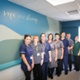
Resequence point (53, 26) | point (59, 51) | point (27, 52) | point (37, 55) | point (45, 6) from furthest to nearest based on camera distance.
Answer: point (53, 26) < point (59, 51) < point (45, 6) < point (37, 55) < point (27, 52)

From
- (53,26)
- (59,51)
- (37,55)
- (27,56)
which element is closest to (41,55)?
(37,55)

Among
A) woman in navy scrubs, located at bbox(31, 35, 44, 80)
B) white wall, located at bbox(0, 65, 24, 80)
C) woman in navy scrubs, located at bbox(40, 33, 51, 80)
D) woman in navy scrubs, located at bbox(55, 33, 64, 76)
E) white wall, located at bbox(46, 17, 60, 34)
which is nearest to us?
white wall, located at bbox(0, 65, 24, 80)

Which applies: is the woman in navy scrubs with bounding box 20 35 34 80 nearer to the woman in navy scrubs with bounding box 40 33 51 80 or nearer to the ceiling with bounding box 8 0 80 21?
the woman in navy scrubs with bounding box 40 33 51 80

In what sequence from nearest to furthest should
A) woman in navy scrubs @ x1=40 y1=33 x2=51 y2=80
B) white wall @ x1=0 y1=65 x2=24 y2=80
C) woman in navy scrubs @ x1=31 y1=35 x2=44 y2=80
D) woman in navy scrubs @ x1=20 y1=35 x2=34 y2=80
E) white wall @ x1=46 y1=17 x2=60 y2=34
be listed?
white wall @ x1=0 y1=65 x2=24 y2=80
woman in navy scrubs @ x1=20 y1=35 x2=34 y2=80
woman in navy scrubs @ x1=31 y1=35 x2=44 y2=80
woman in navy scrubs @ x1=40 y1=33 x2=51 y2=80
white wall @ x1=46 y1=17 x2=60 y2=34

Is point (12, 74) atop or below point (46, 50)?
below

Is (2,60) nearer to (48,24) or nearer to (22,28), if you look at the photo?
(22,28)

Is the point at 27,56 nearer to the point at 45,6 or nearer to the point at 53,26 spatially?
the point at 45,6

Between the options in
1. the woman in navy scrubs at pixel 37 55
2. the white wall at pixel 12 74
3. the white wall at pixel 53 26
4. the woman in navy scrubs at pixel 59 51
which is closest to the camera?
the white wall at pixel 12 74

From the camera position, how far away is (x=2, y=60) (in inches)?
97.4

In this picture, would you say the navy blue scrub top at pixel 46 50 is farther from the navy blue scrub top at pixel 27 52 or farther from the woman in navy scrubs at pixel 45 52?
the navy blue scrub top at pixel 27 52

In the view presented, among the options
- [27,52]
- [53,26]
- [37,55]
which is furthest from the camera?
[53,26]

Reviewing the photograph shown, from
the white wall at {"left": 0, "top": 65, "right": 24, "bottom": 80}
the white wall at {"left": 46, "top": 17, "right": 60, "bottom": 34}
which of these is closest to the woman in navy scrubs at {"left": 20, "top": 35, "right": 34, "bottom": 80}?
the white wall at {"left": 0, "top": 65, "right": 24, "bottom": 80}

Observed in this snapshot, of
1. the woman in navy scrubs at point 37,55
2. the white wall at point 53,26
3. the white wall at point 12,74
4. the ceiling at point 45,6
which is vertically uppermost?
the ceiling at point 45,6

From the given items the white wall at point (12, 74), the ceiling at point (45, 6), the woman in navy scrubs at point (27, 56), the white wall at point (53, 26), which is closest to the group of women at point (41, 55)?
the woman in navy scrubs at point (27, 56)
